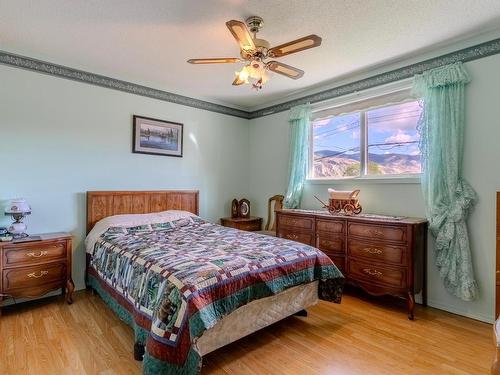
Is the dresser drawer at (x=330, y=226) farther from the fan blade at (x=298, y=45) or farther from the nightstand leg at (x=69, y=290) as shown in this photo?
the nightstand leg at (x=69, y=290)

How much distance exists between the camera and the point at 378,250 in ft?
9.63

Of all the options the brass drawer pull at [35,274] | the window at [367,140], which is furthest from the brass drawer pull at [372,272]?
the brass drawer pull at [35,274]

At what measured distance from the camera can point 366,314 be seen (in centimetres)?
282

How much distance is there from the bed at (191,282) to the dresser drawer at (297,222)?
861 millimetres

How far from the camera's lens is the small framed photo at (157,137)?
384cm

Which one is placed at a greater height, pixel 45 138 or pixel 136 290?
pixel 45 138

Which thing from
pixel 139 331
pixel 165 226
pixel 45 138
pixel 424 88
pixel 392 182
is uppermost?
pixel 424 88

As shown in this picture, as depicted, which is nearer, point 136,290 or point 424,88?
point 136,290

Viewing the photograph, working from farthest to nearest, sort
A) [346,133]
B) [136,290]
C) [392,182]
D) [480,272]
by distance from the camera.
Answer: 1. [346,133]
2. [392,182]
3. [480,272]
4. [136,290]

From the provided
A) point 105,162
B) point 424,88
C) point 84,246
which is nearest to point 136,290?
point 84,246

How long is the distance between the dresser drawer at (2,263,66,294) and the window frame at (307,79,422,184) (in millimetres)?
3305

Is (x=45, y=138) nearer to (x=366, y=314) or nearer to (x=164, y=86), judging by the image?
(x=164, y=86)

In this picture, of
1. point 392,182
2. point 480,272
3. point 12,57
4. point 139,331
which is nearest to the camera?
point 139,331

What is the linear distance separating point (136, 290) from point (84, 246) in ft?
5.64
